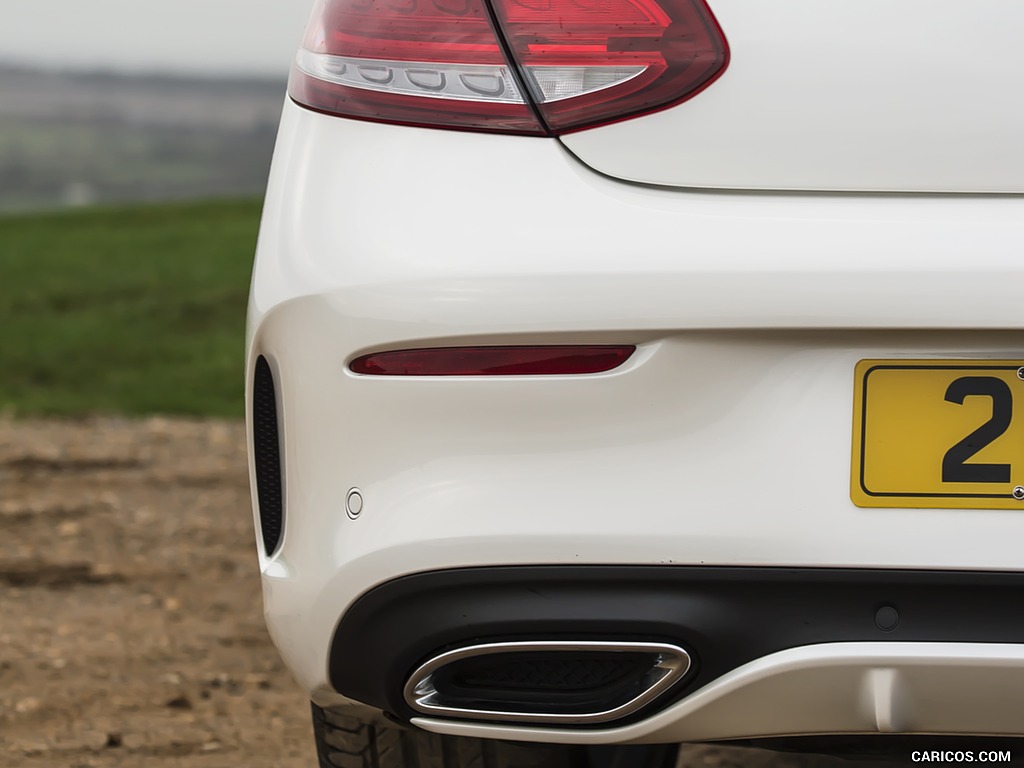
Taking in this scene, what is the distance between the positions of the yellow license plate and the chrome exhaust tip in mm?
290

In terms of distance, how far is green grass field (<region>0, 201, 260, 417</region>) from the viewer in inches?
290

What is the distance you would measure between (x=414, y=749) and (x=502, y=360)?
2.20 ft

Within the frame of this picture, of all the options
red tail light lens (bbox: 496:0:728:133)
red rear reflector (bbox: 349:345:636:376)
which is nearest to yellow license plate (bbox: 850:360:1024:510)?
red rear reflector (bbox: 349:345:636:376)

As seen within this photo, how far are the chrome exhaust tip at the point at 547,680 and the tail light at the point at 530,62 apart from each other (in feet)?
1.86

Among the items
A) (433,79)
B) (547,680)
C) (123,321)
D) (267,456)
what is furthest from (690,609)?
(123,321)

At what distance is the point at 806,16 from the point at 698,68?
0.12 metres

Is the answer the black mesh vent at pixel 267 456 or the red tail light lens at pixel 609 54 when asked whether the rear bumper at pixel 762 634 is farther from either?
the red tail light lens at pixel 609 54

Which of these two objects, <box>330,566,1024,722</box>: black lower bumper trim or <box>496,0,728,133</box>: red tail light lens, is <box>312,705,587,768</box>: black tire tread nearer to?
<box>330,566,1024,722</box>: black lower bumper trim

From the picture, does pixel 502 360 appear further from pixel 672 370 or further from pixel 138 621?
pixel 138 621

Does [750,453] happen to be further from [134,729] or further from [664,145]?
[134,729]

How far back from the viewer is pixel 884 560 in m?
1.43

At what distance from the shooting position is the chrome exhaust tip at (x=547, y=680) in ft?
4.93

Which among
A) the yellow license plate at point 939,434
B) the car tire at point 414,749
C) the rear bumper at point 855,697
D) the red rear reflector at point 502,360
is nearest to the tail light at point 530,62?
the red rear reflector at point 502,360

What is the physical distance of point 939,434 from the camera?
1.43m
